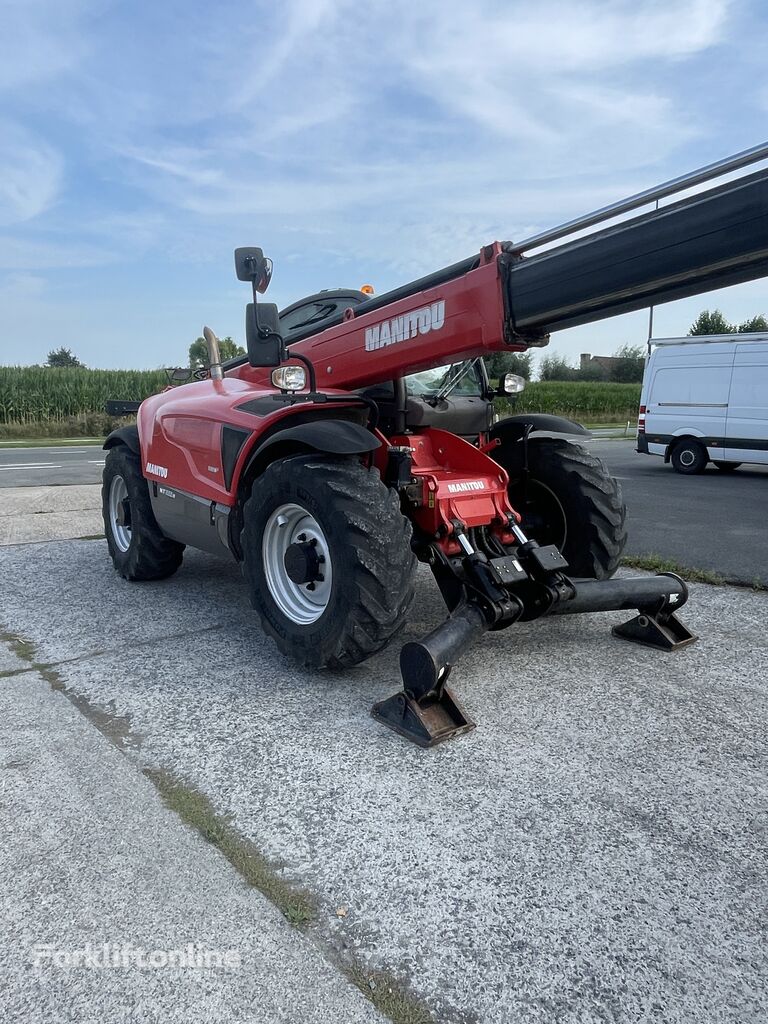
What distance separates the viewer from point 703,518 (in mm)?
8570

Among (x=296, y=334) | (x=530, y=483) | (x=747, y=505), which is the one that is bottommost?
(x=747, y=505)

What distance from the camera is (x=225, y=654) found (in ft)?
13.1

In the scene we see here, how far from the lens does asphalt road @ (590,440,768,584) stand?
20.7ft

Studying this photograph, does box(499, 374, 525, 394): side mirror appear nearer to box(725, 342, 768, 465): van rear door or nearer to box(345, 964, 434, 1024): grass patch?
box(345, 964, 434, 1024): grass patch

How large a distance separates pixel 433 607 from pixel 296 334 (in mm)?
1956

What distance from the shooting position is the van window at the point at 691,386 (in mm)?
13867

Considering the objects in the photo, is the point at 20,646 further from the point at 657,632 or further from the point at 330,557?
the point at 657,632

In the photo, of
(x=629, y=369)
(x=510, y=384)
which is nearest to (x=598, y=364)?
(x=629, y=369)

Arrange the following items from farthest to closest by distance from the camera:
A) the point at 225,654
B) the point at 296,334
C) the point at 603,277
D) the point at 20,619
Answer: the point at 296,334
the point at 20,619
the point at 225,654
the point at 603,277

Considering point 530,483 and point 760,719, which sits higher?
point 530,483

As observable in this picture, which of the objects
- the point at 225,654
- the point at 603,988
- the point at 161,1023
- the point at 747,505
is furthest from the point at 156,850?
the point at 747,505

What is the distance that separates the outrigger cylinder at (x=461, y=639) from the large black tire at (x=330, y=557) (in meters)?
0.30

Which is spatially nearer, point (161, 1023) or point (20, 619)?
point (161, 1023)

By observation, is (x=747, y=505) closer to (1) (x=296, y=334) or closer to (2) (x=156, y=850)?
(1) (x=296, y=334)
